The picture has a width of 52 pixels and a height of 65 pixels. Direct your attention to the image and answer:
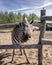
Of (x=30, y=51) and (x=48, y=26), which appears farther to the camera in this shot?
(x=48, y=26)

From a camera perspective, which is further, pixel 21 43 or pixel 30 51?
pixel 30 51

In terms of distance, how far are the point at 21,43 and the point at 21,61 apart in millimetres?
987

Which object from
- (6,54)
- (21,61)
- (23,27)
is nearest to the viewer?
(23,27)

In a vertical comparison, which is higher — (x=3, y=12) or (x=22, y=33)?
(x=22, y=33)

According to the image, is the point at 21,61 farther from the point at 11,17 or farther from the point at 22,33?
the point at 11,17

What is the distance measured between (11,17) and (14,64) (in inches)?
768

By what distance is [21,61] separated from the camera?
682 cm

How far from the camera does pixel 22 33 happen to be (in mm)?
5727

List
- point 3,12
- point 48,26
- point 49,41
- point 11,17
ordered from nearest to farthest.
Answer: point 49,41 → point 48,26 → point 11,17 → point 3,12

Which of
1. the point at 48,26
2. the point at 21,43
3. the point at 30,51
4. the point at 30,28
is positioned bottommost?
the point at 48,26

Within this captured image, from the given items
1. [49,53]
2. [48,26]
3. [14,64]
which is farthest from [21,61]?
[48,26]

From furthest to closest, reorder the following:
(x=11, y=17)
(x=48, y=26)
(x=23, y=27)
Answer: (x=11, y=17) → (x=48, y=26) → (x=23, y=27)

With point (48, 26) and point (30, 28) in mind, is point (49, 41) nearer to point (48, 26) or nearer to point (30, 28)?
point (30, 28)

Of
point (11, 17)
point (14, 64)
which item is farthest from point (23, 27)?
point (11, 17)
